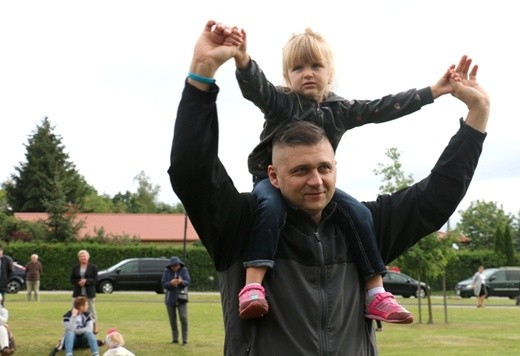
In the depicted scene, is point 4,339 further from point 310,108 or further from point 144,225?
point 144,225

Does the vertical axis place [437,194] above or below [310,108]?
below

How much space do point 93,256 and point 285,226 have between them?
146 feet

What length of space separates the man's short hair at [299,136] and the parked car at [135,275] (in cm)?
3697

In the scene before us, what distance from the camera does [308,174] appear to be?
294 cm

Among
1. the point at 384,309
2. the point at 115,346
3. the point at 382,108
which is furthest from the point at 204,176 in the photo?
the point at 115,346

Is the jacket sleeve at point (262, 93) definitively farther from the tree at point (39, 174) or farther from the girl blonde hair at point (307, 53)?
the tree at point (39, 174)

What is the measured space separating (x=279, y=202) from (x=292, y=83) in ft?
4.04

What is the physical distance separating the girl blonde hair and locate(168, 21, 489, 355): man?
111 cm

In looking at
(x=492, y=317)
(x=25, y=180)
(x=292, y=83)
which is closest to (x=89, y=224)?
(x=25, y=180)

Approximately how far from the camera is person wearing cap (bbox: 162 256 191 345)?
764 inches

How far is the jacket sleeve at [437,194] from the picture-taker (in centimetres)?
326

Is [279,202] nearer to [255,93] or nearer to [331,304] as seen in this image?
[331,304]

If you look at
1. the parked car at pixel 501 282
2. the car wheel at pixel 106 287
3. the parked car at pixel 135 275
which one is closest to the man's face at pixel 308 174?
the parked car at pixel 135 275

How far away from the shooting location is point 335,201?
3.20 metres
